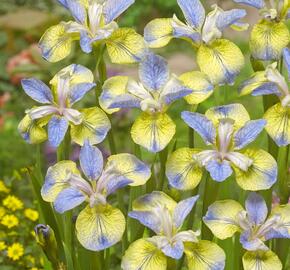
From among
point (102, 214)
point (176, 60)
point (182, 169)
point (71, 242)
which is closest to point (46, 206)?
point (71, 242)

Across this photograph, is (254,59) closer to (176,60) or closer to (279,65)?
(279,65)

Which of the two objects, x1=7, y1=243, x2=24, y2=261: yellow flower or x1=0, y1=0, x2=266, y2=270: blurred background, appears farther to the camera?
x1=0, y1=0, x2=266, y2=270: blurred background

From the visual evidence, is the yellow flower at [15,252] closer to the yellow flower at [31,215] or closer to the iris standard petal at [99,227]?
the yellow flower at [31,215]

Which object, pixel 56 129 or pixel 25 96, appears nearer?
pixel 56 129

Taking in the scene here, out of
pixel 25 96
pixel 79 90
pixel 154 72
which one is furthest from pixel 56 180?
pixel 25 96

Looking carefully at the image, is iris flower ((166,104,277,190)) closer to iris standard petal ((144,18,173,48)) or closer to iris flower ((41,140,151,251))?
iris flower ((41,140,151,251))

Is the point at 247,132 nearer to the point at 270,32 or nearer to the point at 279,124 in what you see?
the point at 279,124

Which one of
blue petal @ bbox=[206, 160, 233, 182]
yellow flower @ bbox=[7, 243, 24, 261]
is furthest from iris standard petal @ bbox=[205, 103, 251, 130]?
yellow flower @ bbox=[7, 243, 24, 261]
